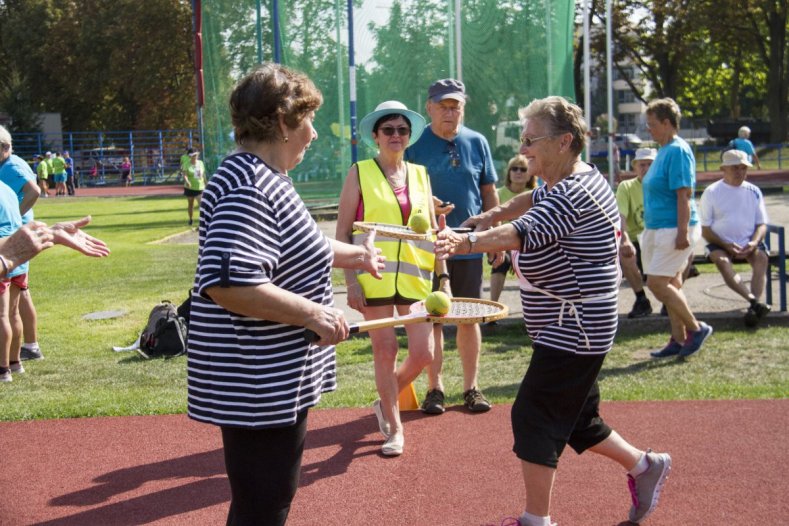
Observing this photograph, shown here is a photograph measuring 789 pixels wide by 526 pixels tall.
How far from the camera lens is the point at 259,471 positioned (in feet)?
10.4

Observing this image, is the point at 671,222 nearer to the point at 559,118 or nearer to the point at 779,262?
the point at 779,262

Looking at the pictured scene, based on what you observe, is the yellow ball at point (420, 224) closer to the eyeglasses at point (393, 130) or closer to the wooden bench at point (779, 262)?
the eyeglasses at point (393, 130)

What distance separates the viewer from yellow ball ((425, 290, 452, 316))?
3973mm

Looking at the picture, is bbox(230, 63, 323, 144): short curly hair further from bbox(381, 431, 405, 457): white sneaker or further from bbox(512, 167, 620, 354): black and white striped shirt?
bbox(381, 431, 405, 457): white sneaker

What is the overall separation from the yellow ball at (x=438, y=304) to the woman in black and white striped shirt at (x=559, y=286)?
22cm

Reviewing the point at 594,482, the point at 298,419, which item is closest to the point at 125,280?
the point at 594,482

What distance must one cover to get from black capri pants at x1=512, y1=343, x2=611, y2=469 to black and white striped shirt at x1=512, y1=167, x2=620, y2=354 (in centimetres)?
6

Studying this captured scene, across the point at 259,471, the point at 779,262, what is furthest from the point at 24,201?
the point at 779,262

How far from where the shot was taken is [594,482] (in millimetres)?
5176

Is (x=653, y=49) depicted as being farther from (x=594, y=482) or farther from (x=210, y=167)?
(x=594, y=482)

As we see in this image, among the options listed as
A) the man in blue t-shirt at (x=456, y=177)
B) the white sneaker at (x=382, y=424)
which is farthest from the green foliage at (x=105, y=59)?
the white sneaker at (x=382, y=424)

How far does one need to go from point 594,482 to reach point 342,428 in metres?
1.93

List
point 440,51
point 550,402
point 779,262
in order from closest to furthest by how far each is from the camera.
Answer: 1. point 550,402
2. point 779,262
3. point 440,51

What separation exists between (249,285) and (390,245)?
280cm
